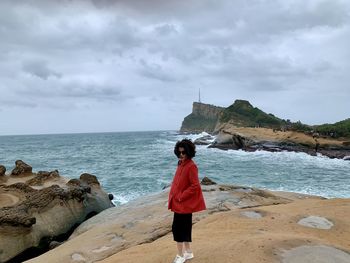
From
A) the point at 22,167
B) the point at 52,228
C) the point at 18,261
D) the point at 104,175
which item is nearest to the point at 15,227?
the point at 18,261

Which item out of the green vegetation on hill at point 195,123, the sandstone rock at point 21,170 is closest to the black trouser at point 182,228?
the sandstone rock at point 21,170

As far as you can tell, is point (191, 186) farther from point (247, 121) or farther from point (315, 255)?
point (247, 121)

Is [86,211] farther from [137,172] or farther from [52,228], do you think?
[137,172]

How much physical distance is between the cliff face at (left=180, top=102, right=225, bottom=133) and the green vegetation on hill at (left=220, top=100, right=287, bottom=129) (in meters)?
45.6

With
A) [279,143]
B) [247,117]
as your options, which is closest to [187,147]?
[279,143]

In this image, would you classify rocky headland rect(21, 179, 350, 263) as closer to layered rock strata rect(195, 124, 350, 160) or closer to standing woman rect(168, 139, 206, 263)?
standing woman rect(168, 139, 206, 263)

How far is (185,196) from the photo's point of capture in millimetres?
5148

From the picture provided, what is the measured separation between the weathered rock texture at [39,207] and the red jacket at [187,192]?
15.6 feet

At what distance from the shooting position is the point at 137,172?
28.3 metres

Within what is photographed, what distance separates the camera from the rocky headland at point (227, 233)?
543 centimetres

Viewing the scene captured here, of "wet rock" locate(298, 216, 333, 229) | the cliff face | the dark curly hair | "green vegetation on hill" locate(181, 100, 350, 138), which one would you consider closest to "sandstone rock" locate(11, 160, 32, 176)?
"wet rock" locate(298, 216, 333, 229)

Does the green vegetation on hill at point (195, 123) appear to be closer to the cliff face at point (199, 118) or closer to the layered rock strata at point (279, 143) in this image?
Answer: the cliff face at point (199, 118)

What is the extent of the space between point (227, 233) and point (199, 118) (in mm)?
143396

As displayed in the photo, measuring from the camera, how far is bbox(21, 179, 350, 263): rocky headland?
17.8 feet
